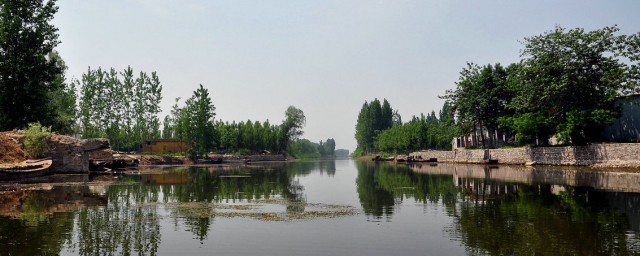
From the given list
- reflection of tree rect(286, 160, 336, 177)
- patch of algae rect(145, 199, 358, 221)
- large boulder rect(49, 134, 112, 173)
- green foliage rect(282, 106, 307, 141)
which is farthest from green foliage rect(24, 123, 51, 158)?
green foliage rect(282, 106, 307, 141)

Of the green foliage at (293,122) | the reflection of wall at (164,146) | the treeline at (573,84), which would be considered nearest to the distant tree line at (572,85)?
the treeline at (573,84)

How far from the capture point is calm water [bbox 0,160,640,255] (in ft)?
42.9

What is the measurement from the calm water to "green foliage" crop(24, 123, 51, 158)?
18382mm

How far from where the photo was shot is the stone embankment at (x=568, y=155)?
45.2 meters

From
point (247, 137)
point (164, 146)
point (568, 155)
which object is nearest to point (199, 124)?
point (164, 146)

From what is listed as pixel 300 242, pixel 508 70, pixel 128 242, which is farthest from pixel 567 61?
pixel 128 242

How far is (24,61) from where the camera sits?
163 ft

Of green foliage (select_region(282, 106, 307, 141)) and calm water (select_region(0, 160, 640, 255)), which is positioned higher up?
green foliage (select_region(282, 106, 307, 141))

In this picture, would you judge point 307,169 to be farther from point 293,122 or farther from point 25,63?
point 293,122

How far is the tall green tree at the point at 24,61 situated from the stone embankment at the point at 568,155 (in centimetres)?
6235

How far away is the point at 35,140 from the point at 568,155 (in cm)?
6026

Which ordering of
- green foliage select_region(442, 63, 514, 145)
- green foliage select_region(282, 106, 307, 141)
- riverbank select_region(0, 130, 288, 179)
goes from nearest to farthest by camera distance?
1. riverbank select_region(0, 130, 288, 179)
2. green foliage select_region(442, 63, 514, 145)
3. green foliage select_region(282, 106, 307, 141)

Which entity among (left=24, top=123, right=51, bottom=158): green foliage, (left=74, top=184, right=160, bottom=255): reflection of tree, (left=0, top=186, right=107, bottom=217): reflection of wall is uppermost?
(left=24, top=123, right=51, bottom=158): green foliage

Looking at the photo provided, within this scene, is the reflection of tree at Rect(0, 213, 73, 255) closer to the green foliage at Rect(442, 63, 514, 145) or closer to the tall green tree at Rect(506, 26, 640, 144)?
the tall green tree at Rect(506, 26, 640, 144)
